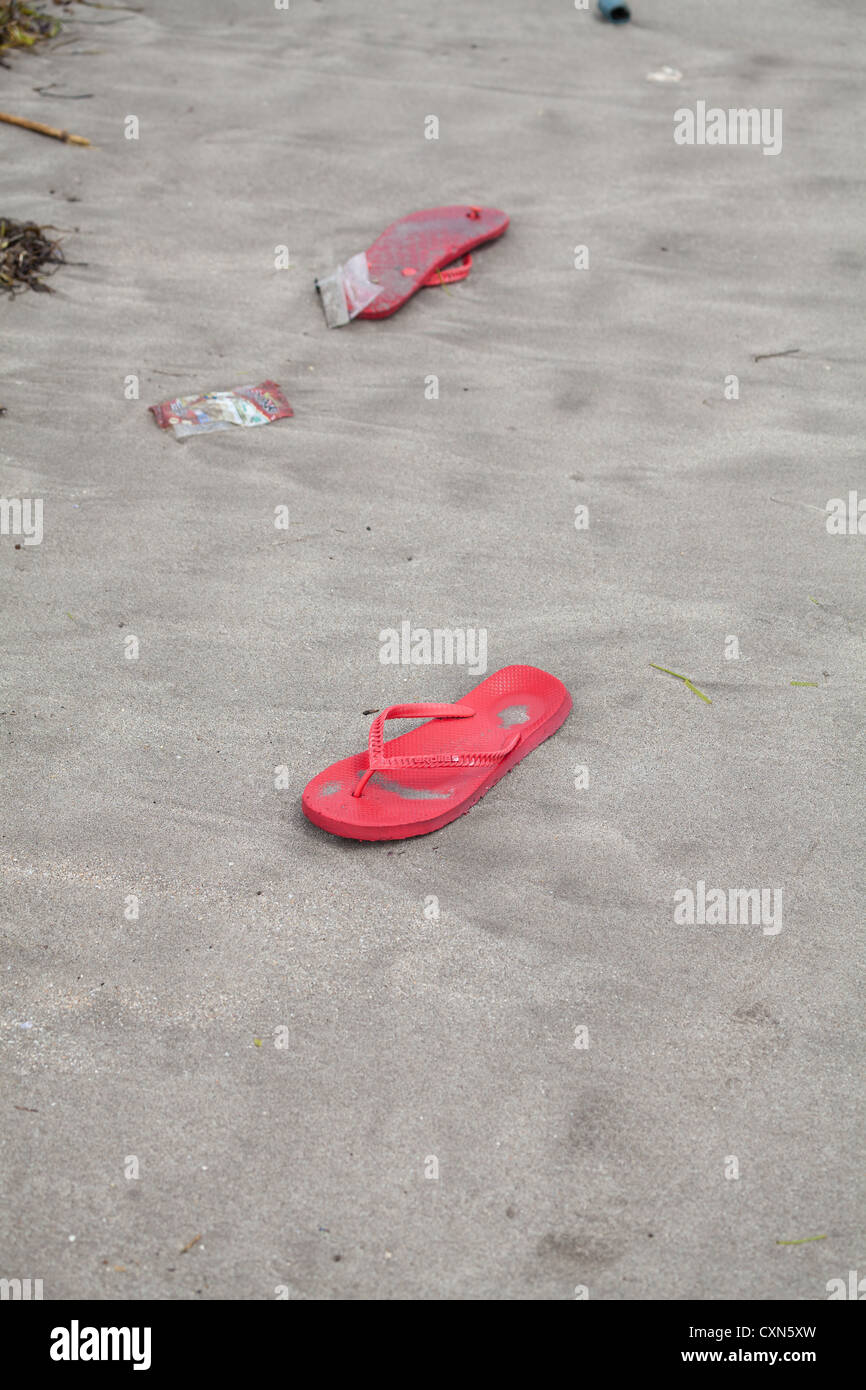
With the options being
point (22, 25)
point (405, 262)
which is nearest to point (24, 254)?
point (405, 262)

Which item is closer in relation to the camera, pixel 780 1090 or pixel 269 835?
pixel 780 1090

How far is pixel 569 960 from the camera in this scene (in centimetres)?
188

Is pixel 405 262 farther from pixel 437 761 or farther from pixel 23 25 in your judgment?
pixel 23 25

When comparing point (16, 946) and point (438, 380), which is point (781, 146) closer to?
point (438, 380)

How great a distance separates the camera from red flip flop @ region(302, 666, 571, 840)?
2098mm

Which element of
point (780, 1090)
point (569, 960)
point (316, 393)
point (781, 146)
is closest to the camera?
point (780, 1090)

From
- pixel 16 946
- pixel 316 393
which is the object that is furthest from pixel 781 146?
pixel 16 946

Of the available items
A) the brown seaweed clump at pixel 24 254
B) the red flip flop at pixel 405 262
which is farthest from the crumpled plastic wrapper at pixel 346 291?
the brown seaweed clump at pixel 24 254

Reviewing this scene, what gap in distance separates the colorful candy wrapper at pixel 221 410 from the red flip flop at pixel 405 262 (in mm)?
466

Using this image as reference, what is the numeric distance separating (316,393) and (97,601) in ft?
3.48

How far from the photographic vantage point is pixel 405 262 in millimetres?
3779

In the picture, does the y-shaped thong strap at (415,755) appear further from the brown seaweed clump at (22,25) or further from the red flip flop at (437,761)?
the brown seaweed clump at (22,25)

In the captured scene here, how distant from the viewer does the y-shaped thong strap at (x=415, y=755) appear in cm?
212

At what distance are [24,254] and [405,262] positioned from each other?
1214mm
